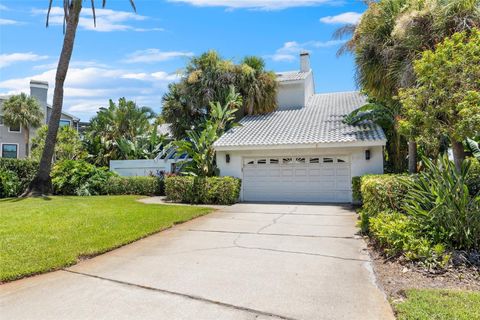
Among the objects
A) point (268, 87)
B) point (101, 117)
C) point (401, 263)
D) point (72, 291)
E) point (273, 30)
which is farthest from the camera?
point (101, 117)

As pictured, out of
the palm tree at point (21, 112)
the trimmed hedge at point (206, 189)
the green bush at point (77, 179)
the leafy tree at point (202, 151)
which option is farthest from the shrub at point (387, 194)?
the palm tree at point (21, 112)

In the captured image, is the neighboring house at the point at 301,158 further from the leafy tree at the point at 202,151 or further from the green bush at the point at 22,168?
the green bush at the point at 22,168

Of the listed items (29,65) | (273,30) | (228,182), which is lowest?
(228,182)

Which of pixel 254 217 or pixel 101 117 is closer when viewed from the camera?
pixel 254 217

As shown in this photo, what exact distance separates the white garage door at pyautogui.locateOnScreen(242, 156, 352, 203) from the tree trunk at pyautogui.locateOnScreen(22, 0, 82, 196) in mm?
9785

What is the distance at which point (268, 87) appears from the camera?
19609mm

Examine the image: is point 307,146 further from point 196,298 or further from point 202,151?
point 196,298

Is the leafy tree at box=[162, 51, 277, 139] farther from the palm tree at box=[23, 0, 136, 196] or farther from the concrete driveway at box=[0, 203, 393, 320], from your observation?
the concrete driveway at box=[0, 203, 393, 320]

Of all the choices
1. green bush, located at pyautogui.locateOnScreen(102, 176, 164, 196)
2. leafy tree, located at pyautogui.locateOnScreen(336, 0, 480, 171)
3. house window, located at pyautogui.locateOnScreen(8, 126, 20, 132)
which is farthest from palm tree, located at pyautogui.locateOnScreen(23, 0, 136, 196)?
house window, located at pyautogui.locateOnScreen(8, 126, 20, 132)

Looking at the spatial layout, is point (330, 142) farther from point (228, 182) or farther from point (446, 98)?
point (446, 98)

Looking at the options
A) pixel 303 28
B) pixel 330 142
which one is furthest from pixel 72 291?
pixel 303 28

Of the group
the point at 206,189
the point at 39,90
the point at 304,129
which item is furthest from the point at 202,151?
the point at 39,90

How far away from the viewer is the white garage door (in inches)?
556

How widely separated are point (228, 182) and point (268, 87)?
8146 mm
